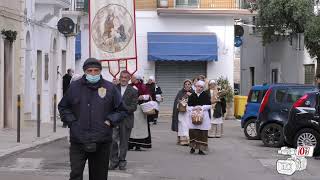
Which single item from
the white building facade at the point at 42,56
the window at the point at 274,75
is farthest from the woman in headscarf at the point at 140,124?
the window at the point at 274,75

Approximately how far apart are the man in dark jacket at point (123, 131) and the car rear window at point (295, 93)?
6.83m

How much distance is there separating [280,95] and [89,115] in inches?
466

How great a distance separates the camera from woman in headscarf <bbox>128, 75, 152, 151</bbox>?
16.6 metres

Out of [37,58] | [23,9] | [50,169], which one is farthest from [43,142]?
[37,58]

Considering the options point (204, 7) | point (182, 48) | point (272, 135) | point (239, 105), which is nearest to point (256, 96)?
point (272, 135)

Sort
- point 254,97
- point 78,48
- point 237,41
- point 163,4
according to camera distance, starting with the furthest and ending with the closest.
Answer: point 237,41
point 78,48
point 163,4
point 254,97

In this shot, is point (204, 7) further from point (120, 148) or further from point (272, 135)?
point (120, 148)

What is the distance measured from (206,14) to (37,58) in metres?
11.8

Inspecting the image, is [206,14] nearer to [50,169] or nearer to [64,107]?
[50,169]

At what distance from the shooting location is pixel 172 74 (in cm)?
3703

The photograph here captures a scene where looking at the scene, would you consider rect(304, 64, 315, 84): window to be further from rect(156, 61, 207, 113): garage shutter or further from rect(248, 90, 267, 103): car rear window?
rect(248, 90, 267, 103): car rear window

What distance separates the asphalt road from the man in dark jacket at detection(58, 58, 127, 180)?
3.44m

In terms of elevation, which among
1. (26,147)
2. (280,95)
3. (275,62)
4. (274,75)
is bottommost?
(26,147)

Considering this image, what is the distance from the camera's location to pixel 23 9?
2480 centimetres
